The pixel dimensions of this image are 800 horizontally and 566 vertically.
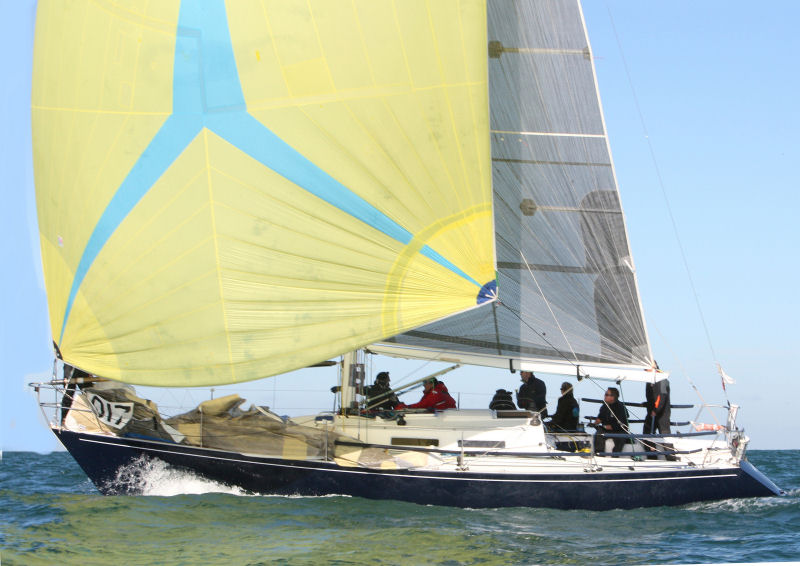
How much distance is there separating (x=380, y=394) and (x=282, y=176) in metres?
4.57

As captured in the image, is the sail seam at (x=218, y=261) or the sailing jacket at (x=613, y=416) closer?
the sail seam at (x=218, y=261)

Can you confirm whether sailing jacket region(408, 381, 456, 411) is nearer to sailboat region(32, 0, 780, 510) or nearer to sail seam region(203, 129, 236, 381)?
sailboat region(32, 0, 780, 510)

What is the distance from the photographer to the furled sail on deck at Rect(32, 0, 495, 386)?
11.1 metres

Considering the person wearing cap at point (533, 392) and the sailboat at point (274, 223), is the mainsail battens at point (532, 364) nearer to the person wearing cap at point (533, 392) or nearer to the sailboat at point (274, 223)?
the person wearing cap at point (533, 392)

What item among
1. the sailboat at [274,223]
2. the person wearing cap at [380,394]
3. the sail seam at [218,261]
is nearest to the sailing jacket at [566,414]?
the sailboat at [274,223]

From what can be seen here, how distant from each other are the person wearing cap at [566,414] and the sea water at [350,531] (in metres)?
2.52

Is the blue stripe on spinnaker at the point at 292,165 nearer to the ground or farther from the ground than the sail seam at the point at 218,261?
farther from the ground

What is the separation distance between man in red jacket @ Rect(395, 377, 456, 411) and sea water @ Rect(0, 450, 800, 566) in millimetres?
2262

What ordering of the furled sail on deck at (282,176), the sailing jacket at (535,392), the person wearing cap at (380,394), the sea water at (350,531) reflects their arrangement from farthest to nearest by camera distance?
the sailing jacket at (535,392)
the person wearing cap at (380,394)
the furled sail on deck at (282,176)
the sea water at (350,531)

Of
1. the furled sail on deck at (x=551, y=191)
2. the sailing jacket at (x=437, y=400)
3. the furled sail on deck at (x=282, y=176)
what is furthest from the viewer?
the sailing jacket at (x=437, y=400)

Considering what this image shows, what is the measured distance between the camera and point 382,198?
441 inches

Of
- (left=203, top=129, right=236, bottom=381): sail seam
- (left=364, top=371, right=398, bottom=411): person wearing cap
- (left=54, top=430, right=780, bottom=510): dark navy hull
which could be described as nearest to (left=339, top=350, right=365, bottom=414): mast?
(left=364, top=371, right=398, bottom=411): person wearing cap

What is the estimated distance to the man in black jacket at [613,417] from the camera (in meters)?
13.6

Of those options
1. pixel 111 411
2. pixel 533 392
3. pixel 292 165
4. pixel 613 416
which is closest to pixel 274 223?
pixel 292 165
